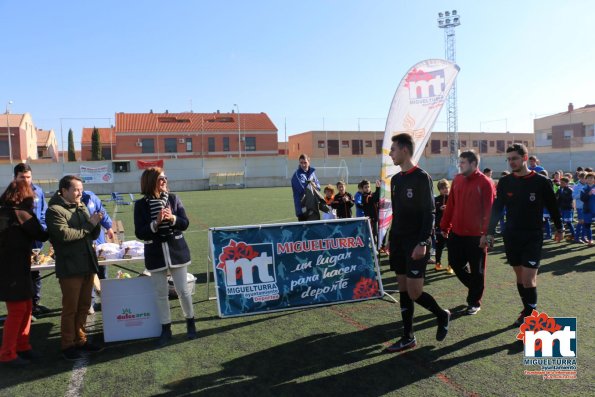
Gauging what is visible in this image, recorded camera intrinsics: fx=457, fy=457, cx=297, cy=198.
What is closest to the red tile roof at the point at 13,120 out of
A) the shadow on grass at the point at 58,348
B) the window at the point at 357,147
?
the window at the point at 357,147

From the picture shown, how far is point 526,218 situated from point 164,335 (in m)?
4.07

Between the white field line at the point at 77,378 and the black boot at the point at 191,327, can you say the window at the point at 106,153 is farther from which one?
the white field line at the point at 77,378

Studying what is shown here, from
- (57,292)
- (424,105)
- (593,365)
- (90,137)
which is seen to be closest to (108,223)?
(57,292)

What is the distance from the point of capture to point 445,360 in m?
4.21

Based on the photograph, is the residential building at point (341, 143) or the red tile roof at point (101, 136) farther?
the red tile roof at point (101, 136)

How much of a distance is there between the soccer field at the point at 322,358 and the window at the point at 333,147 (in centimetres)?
5412

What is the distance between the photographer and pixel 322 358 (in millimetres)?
4355

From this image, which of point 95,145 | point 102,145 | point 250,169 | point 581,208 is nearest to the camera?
point 581,208

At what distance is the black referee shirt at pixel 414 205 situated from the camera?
424 cm

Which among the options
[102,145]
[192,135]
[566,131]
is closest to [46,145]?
[102,145]

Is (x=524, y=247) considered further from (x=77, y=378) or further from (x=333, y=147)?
(x=333, y=147)

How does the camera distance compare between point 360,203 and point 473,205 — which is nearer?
point 473,205

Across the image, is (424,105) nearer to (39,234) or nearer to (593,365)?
(593,365)

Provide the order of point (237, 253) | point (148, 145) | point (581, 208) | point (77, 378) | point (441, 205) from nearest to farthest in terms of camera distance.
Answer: point (77, 378) < point (237, 253) < point (441, 205) < point (581, 208) < point (148, 145)
